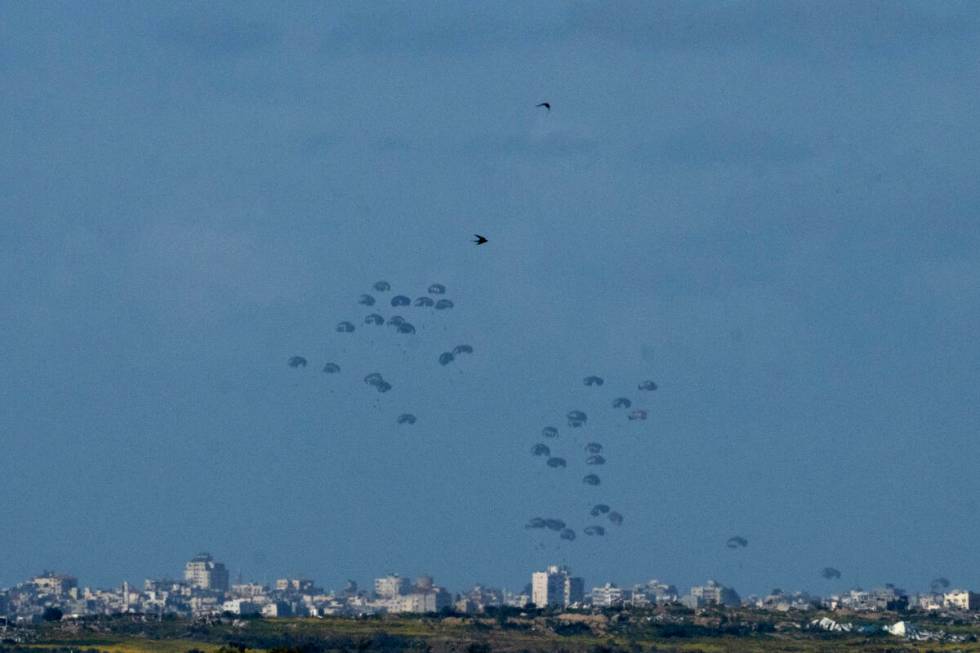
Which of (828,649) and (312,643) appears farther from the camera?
(828,649)

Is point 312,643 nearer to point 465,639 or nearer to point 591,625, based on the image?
point 465,639

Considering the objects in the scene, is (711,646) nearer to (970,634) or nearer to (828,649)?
(828,649)

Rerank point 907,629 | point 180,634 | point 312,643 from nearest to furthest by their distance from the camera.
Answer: point 312,643, point 180,634, point 907,629

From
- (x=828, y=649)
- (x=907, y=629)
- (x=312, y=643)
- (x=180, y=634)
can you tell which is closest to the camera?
(x=312, y=643)

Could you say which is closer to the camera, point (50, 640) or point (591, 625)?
point (50, 640)

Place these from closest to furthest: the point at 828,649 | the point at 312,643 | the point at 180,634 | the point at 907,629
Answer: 1. the point at 312,643
2. the point at 828,649
3. the point at 180,634
4. the point at 907,629

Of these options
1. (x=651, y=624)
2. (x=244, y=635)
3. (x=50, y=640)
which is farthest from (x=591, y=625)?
(x=50, y=640)

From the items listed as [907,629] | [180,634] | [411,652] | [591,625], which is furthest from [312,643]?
[907,629]

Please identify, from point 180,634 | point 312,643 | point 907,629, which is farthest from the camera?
point 907,629
